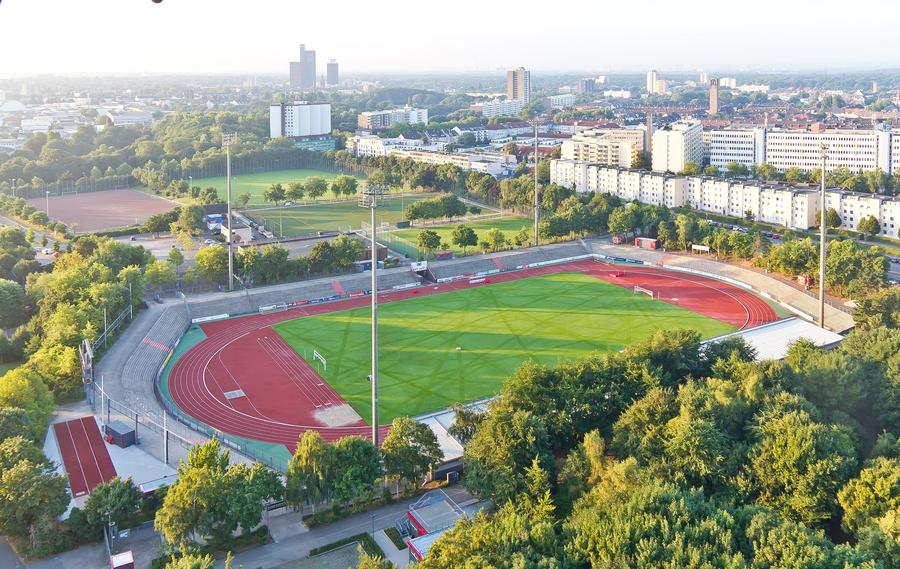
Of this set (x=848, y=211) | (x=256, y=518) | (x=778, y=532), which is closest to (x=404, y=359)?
(x=256, y=518)

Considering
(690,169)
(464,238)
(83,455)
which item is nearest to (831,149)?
(690,169)

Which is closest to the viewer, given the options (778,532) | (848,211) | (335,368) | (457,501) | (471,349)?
(778,532)

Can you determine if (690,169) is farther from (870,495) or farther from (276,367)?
(870,495)

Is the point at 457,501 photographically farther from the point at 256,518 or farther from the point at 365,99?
the point at 365,99

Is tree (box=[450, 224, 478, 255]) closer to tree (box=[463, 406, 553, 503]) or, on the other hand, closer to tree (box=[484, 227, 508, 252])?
tree (box=[484, 227, 508, 252])

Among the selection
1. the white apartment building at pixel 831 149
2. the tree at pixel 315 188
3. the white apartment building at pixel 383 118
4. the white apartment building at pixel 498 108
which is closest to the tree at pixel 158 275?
the tree at pixel 315 188

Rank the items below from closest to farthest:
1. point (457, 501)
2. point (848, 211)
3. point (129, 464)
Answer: point (457, 501) < point (129, 464) < point (848, 211)

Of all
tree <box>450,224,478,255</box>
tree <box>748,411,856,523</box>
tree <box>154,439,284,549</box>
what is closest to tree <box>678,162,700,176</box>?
tree <box>450,224,478,255</box>

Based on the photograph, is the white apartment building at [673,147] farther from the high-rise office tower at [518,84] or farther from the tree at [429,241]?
the high-rise office tower at [518,84]
